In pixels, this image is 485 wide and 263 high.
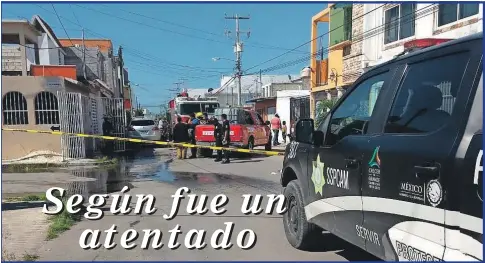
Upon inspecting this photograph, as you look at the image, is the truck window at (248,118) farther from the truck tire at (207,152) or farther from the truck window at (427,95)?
the truck window at (427,95)

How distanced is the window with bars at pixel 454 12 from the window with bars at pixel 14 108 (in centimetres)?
1346

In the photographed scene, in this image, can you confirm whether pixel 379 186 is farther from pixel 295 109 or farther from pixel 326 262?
pixel 295 109

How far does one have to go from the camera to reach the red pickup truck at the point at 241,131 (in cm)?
1529

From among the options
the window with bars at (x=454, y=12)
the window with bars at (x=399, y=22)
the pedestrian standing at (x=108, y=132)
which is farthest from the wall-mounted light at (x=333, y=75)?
the pedestrian standing at (x=108, y=132)

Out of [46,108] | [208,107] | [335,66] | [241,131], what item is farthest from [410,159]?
[208,107]

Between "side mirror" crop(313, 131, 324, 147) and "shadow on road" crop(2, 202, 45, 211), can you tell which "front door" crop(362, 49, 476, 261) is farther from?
"shadow on road" crop(2, 202, 45, 211)

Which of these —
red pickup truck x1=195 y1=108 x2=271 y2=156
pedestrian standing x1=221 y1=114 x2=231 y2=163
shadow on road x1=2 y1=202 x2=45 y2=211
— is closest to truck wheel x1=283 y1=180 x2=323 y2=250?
shadow on road x1=2 y1=202 x2=45 y2=211

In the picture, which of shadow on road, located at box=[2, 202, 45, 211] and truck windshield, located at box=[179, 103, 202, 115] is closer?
shadow on road, located at box=[2, 202, 45, 211]

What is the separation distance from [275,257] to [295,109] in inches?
916

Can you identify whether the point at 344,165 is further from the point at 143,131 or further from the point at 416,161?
the point at 143,131

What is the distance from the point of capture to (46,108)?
13891 mm

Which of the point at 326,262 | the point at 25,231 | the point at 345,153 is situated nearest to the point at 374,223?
the point at 345,153

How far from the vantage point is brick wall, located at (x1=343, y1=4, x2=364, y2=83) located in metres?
17.8

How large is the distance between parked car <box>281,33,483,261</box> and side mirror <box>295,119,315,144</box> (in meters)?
0.02
